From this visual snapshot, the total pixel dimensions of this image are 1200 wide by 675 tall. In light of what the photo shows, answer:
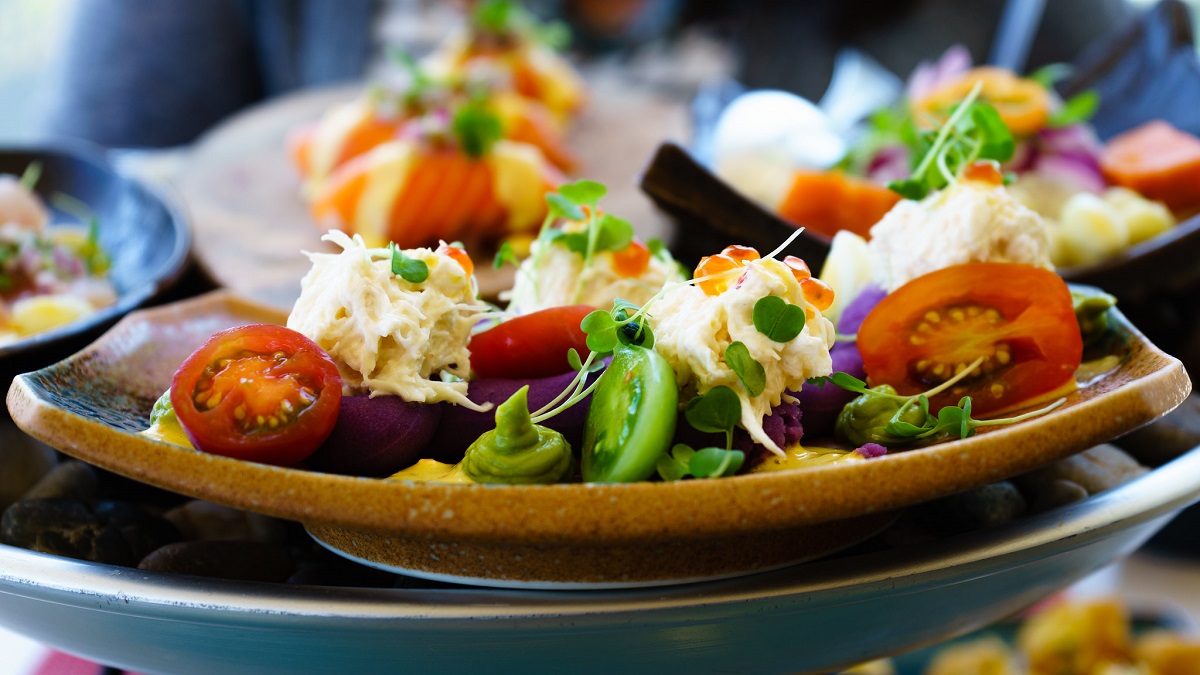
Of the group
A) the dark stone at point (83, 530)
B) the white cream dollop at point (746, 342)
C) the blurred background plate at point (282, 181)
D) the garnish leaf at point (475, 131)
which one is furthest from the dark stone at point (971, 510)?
the garnish leaf at point (475, 131)

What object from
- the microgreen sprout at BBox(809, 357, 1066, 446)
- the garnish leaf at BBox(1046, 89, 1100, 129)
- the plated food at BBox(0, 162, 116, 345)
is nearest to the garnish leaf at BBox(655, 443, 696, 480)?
the microgreen sprout at BBox(809, 357, 1066, 446)

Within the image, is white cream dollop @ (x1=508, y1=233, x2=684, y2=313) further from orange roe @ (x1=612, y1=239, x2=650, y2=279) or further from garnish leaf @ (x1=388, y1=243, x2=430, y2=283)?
garnish leaf @ (x1=388, y1=243, x2=430, y2=283)

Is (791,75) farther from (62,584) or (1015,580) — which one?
(62,584)

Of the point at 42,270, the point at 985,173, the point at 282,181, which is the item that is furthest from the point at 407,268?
the point at 282,181

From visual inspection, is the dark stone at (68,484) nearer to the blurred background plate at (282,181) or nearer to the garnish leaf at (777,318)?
the blurred background plate at (282,181)

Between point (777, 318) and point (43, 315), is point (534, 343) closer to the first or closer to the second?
point (777, 318)

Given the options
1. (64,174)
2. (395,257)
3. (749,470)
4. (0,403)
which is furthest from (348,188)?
(749,470)
